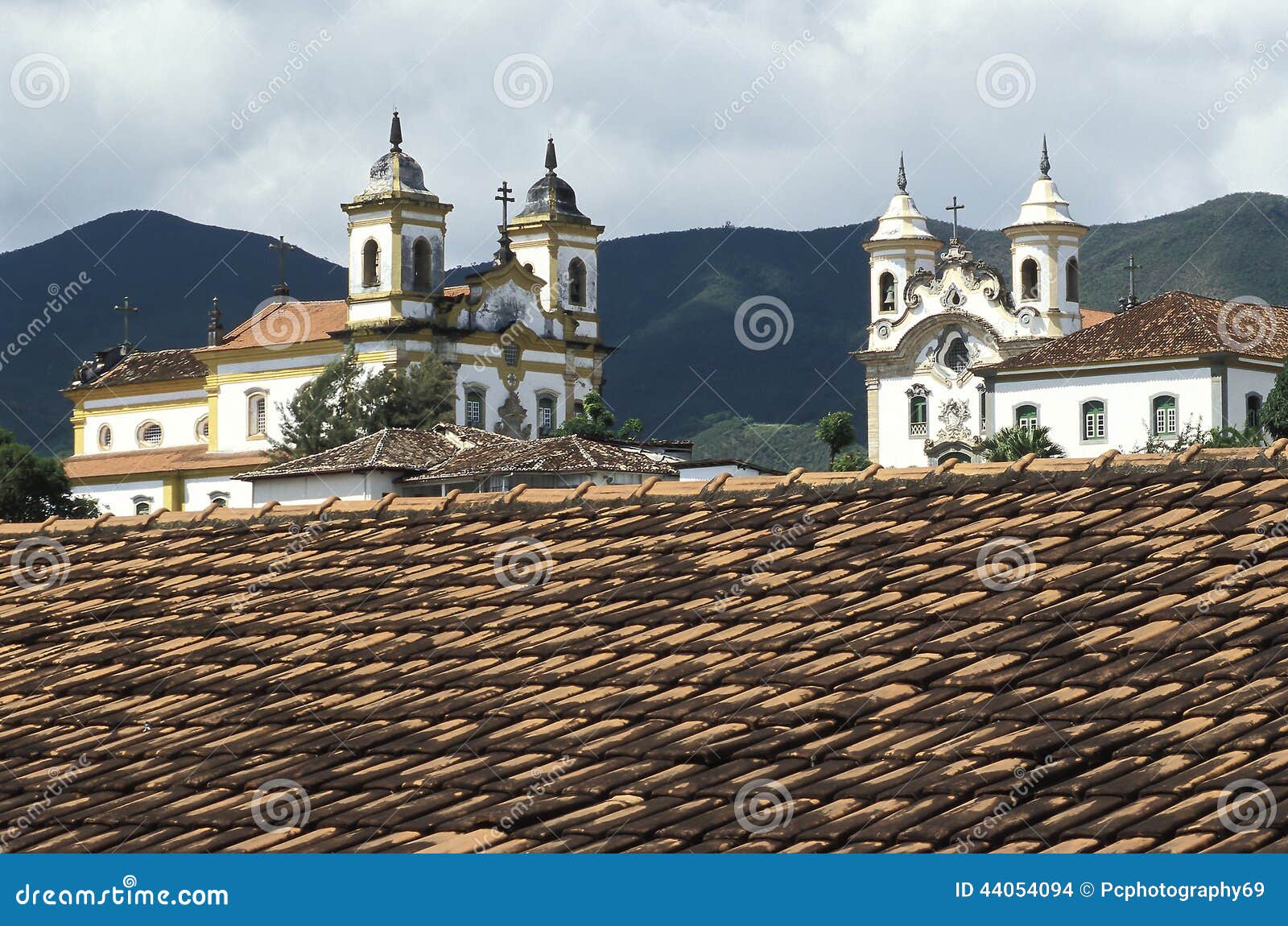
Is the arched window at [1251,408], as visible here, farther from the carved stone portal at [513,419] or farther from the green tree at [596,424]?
the carved stone portal at [513,419]

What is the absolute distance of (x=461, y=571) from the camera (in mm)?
9500

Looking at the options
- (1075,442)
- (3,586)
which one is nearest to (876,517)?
(3,586)

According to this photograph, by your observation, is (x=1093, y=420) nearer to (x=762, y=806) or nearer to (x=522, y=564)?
(x=522, y=564)

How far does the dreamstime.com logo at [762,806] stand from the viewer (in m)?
6.46

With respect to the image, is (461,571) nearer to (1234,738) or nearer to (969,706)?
(969,706)

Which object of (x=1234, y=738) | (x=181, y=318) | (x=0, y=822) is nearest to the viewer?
(x=1234, y=738)

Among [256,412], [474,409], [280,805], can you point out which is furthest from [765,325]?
[280,805]

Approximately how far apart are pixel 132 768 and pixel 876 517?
3342 millimetres

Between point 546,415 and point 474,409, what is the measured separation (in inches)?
140

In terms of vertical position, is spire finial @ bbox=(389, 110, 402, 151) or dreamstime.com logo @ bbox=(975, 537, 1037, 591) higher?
spire finial @ bbox=(389, 110, 402, 151)

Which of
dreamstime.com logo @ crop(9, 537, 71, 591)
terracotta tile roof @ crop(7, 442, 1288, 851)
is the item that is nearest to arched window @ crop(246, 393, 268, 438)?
dreamstime.com logo @ crop(9, 537, 71, 591)

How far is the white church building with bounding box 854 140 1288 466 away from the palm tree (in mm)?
762

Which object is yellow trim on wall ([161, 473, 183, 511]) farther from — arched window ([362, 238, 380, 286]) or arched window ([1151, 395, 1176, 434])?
arched window ([1151, 395, 1176, 434])

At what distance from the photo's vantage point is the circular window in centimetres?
8694
